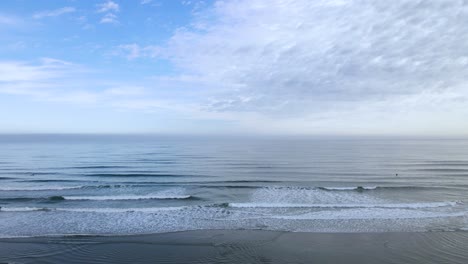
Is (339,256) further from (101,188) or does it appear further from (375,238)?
(101,188)

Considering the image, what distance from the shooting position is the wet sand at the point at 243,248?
1047 centimetres

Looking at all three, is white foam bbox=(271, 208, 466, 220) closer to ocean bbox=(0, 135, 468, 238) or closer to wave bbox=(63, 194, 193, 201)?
ocean bbox=(0, 135, 468, 238)

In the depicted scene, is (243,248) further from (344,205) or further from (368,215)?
(344,205)

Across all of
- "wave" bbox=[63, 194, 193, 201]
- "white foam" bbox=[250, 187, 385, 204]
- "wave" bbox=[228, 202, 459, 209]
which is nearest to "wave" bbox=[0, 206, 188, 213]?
"wave" bbox=[63, 194, 193, 201]

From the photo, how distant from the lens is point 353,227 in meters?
13.9

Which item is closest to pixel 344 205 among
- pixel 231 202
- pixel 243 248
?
pixel 231 202

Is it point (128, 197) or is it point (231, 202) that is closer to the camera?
point (231, 202)

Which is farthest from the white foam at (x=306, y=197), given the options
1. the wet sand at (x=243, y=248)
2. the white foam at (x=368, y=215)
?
the wet sand at (x=243, y=248)

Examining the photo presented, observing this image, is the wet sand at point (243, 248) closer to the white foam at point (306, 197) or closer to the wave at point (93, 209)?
the wave at point (93, 209)

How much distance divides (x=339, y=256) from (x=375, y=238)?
2.69 m

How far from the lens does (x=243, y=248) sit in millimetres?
11367

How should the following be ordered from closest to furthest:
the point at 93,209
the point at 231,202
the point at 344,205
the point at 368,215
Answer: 1. the point at 368,215
2. the point at 93,209
3. the point at 344,205
4. the point at 231,202

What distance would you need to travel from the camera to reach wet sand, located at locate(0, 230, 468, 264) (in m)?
10.5

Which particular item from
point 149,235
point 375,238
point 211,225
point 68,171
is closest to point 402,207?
point 375,238
